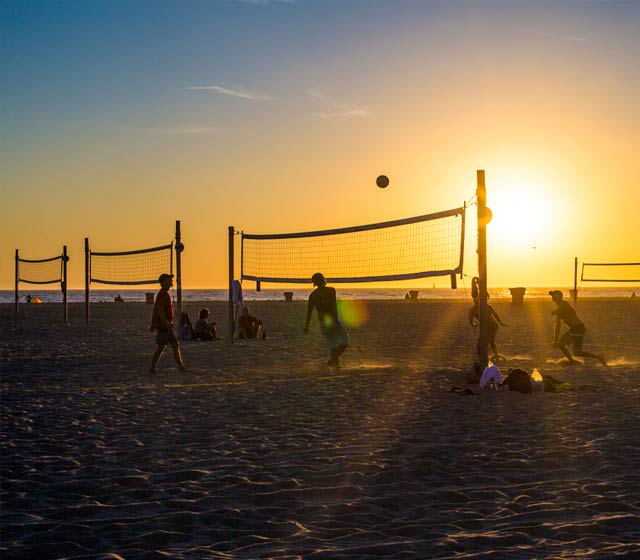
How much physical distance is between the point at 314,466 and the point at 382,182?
10.8 m

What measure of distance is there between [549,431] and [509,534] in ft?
11.0

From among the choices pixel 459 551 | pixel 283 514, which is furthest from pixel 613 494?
pixel 283 514

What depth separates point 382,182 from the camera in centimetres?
1612

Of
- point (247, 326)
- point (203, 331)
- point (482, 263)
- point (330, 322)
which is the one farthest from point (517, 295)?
point (482, 263)

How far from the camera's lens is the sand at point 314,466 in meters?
4.29

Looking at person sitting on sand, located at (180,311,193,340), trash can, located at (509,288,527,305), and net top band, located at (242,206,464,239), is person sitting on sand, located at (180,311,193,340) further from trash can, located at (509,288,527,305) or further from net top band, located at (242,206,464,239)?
trash can, located at (509,288,527,305)

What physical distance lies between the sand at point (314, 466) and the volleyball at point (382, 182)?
4784mm

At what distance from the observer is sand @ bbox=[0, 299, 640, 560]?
429 cm

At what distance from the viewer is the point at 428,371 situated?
12539 mm

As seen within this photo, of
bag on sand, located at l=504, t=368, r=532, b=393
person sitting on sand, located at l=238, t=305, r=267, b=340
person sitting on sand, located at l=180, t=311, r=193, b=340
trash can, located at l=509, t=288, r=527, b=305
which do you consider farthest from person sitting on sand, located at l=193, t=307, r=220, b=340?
trash can, located at l=509, t=288, r=527, b=305

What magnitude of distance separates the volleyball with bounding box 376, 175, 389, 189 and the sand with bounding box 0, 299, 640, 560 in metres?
4.78

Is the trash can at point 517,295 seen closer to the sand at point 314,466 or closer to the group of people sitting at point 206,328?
the group of people sitting at point 206,328

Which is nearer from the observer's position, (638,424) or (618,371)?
(638,424)

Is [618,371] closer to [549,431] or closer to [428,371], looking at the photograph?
[428,371]
